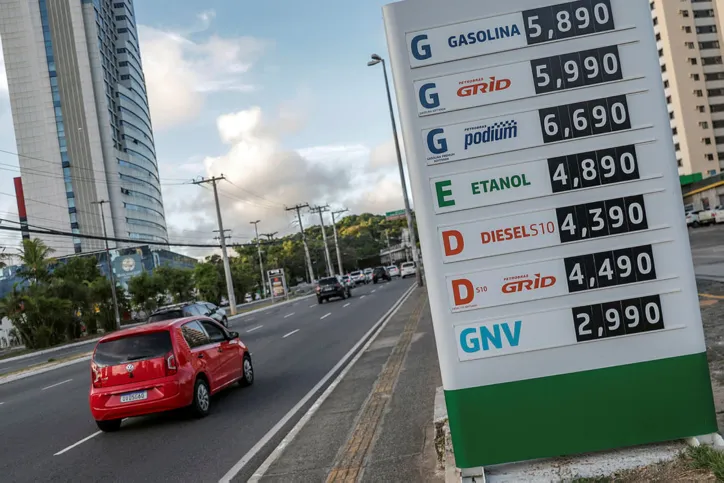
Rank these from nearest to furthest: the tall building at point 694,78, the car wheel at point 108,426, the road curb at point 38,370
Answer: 1. the car wheel at point 108,426
2. the road curb at point 38,370
3. the tall building at point 694,78

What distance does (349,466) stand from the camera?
6.45 metres

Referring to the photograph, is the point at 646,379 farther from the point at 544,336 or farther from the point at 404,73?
the point at 404,73

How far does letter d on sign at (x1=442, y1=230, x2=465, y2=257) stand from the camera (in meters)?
5.06

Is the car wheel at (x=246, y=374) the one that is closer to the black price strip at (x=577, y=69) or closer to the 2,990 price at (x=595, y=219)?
the 2,990 price at (x=595, y=219)

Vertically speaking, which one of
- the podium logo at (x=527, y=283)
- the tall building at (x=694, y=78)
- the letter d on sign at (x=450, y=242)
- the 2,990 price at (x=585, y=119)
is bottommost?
the podium logo at (x=527, y=283)

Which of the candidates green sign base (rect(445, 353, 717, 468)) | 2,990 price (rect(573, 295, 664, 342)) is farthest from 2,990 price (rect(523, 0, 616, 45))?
green sign base (rect(445, 353, 717, 468))

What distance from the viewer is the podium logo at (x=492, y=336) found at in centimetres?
501

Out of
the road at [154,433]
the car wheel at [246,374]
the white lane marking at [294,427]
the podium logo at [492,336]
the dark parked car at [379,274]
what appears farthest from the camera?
the dark parked car at [379,274]

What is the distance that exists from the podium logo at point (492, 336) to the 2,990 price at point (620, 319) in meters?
0.47

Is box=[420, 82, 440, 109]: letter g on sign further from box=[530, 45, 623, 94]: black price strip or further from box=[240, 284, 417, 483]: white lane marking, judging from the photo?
box=[240, 284, 417, 483]: white lane marking

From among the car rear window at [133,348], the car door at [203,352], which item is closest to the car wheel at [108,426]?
the car rear window at [133,348]

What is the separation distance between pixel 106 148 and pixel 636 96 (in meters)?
119

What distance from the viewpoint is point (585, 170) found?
5.04 metres

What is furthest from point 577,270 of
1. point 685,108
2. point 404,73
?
point 685,108
